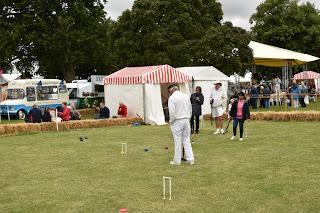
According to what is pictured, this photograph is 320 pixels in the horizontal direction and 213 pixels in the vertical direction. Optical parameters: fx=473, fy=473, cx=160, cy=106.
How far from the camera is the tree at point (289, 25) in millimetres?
52219

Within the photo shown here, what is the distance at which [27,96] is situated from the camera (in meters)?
30.0

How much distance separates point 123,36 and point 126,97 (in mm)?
15670

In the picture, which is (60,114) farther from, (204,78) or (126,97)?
(204,78)

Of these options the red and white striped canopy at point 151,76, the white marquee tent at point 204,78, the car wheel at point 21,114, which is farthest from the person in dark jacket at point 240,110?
the car wheel at point 21,114

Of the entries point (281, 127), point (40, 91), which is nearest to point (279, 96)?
point (281, 127)

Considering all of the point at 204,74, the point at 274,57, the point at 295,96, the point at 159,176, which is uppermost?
the point at 274,57

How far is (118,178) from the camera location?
932cm

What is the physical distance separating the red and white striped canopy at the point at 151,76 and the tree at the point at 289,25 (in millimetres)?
30793

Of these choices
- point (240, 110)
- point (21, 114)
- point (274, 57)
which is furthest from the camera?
point (274, 57)

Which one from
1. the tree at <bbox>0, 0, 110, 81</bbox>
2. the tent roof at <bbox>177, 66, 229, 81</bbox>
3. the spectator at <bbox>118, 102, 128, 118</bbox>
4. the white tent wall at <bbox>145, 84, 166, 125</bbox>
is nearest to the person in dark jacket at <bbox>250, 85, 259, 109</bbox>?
the tent roof at <bbox>177, 66, 229, 81</bbox>

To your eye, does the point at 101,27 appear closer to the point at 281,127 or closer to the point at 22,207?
the point at 281,127

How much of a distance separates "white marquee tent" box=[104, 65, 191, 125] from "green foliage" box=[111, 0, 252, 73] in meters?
7.87

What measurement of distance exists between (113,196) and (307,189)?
321 cm

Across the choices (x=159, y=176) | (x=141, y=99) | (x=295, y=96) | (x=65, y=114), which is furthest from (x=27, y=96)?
(x=159, y=176)
